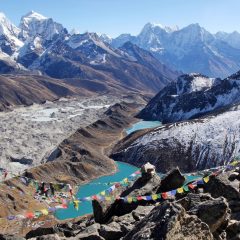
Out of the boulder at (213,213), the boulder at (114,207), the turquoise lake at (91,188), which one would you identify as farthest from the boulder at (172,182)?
the turquoise lake at (91,188)

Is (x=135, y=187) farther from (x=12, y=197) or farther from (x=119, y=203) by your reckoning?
(x=12, y=197)

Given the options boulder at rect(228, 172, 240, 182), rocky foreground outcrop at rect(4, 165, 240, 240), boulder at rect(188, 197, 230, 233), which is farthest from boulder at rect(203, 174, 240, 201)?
boulder at rect(188, 197, 230, 233)

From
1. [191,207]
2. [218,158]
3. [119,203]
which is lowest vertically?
[218,158]

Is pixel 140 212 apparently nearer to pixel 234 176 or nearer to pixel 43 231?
pixel 43 231

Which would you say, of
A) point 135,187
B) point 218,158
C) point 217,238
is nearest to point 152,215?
point 217,238

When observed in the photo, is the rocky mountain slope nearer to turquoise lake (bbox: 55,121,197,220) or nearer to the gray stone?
turquoise lake (bbox: 55,121,197,220)
